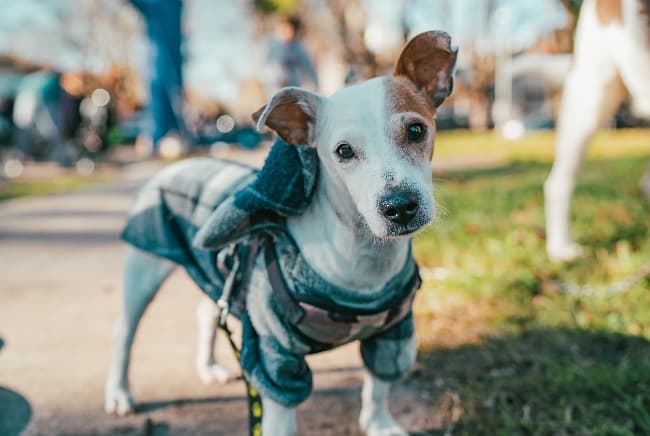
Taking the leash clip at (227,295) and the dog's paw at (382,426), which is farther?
the dog's paw at (382,426)

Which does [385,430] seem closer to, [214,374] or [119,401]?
[214,374]

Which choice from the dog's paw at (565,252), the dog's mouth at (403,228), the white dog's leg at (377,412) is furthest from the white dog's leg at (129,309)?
the dog's paw at (565,252)

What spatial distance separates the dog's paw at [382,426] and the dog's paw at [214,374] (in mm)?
692

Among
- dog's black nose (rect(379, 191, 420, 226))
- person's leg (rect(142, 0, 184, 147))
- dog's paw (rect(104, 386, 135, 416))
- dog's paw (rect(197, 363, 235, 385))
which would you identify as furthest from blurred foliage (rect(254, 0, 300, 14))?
dog's black nose (rect(379, 191, 420, 226))

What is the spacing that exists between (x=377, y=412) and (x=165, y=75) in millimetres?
9275

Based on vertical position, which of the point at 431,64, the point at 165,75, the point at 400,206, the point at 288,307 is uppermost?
the point at 431,64

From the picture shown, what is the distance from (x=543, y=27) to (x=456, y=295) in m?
18.3

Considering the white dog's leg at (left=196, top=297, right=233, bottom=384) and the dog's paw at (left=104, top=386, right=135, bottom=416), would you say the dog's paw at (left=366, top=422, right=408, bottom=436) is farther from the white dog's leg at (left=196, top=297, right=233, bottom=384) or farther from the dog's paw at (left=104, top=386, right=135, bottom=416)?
the dog's paw at (left=104, top=386, right=135, bottom=416)

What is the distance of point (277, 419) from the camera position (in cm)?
165

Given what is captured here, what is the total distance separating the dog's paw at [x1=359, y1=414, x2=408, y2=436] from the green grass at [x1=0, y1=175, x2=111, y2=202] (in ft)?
20.7

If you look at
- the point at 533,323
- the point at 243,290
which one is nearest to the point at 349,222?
the point at 243,290

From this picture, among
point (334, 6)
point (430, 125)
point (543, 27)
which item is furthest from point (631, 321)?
point (543, 27)

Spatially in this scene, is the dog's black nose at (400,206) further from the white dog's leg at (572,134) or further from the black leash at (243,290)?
the white dog's leg at (572,134)

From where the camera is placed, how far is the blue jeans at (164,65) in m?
9.56
